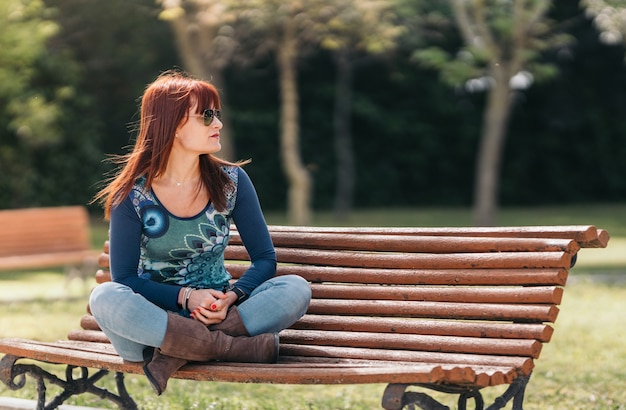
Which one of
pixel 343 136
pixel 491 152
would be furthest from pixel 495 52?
pixel 343 136

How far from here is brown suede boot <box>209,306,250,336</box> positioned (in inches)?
166

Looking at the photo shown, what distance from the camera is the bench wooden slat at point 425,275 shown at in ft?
14.0

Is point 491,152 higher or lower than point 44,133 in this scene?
higher

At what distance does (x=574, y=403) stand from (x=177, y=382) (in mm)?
2278

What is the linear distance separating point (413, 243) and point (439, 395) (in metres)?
2.21

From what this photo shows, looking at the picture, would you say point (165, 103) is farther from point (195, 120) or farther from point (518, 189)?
point (518, 189)

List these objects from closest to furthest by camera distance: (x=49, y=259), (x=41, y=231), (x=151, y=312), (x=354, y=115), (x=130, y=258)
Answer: (x=151, y=312)
(x=130, y=258)
(x=49, y=259)
(x=41, y=231)
(x=354, y=115)

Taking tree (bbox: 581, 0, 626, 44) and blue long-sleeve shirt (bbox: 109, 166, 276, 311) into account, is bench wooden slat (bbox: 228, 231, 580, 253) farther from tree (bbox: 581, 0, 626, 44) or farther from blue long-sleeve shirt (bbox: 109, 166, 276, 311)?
tree (bbox: 581, 0, 626, 44)

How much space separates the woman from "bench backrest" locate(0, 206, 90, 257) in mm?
7635

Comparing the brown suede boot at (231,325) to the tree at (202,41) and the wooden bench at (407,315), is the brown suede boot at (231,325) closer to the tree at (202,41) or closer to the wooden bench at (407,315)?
the wooden bench at (407,315)

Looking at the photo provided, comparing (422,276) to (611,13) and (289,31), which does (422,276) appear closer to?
(611,13)

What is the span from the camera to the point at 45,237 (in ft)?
39.8

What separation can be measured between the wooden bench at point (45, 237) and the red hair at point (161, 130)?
7.48 metres

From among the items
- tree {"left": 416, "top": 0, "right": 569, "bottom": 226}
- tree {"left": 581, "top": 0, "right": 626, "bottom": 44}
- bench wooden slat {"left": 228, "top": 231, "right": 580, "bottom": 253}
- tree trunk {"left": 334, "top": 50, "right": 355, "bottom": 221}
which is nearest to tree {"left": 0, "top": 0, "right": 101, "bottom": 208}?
tree trunk {"left": 334, "top": 50, "right": 355, "bottom": 221}
